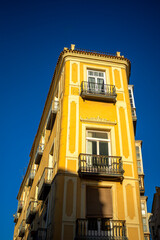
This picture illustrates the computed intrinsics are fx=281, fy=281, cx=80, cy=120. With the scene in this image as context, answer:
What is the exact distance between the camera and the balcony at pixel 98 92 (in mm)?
17391

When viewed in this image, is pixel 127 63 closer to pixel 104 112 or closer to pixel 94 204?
pixel 104 112

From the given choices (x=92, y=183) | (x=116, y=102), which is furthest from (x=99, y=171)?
(x=116, y=102)

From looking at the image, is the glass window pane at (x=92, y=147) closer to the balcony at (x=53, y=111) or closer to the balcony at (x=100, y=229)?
the balcony at (x=100, y=229)

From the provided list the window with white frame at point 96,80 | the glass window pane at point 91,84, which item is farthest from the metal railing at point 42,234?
the glass window pane at point 91,84

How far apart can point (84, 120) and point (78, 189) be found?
13.8 ft

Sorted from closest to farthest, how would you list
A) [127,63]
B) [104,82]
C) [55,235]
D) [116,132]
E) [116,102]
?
[55,235], [116,132], [116,102], [104,82], [127,63]

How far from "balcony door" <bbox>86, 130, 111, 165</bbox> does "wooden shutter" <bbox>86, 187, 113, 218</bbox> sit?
4.80ft

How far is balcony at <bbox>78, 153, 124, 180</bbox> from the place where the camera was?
14.3m

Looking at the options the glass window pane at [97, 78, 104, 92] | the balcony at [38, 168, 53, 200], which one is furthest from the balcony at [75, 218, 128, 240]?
the glass window pane at [97, 78, 104, 92]

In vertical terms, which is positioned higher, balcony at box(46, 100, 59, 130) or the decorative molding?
balcony at box(46, 100, 59, 130)

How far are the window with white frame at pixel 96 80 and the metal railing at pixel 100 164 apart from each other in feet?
15.8

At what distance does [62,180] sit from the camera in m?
14.1

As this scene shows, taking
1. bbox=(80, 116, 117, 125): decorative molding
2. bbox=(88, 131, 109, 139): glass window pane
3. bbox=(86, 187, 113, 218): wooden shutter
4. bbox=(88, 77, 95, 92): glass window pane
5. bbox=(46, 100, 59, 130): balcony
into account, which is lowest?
bbox=(86, 187, 113, 218): wooden shutter

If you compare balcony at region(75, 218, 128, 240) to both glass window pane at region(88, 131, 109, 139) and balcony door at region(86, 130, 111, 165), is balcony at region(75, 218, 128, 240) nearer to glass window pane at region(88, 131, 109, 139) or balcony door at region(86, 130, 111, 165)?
balcony door at region(86, 130, 111, 165)
